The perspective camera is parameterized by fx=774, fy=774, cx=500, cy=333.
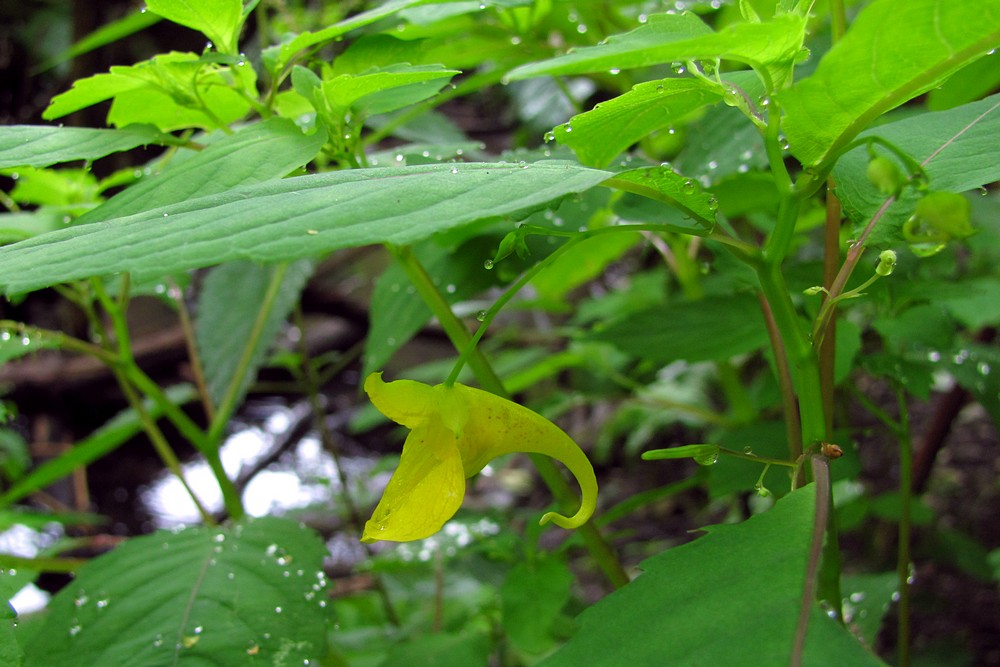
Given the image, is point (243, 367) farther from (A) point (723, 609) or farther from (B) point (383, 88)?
(A) point (723, 609)

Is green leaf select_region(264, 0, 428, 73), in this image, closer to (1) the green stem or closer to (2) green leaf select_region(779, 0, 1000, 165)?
(1) the green stem

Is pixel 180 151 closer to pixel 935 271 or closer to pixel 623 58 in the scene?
pixel 623 58

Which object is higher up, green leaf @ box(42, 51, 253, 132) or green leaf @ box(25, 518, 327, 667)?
green leaf @ box(42, 51, 253, 132)

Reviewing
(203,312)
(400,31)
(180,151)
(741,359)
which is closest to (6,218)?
(180,151)

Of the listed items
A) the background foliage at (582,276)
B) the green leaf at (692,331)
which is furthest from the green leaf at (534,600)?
the green leaf at (692,331)

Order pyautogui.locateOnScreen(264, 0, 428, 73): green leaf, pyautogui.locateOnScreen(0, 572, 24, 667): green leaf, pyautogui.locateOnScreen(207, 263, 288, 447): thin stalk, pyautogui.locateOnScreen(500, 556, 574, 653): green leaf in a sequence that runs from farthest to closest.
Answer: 1. pyautogui.locateOnScreen(207, 263, 288, 447): thin stalk
2. pyautogui.locateOnScreen(500, 556, 574, 653): green leaf
3. pyautogui.locateOnScreen(264, 0, 428, 73): green leaf
4. pyautogui.locateOnScreen(0, 572, 24, 667): green leaf

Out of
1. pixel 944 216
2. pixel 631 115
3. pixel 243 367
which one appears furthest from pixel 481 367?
pixel 243 367

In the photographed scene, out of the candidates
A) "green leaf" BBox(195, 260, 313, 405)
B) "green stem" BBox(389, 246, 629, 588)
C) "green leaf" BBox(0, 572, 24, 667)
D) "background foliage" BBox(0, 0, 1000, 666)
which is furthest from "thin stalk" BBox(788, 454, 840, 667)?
"green leaf" BBox(195, 260, 313, 405)

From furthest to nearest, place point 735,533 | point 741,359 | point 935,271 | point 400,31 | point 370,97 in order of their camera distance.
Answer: point 741,359 → point 935,271 → point 400,31 → point 370,97 → point 735,533
